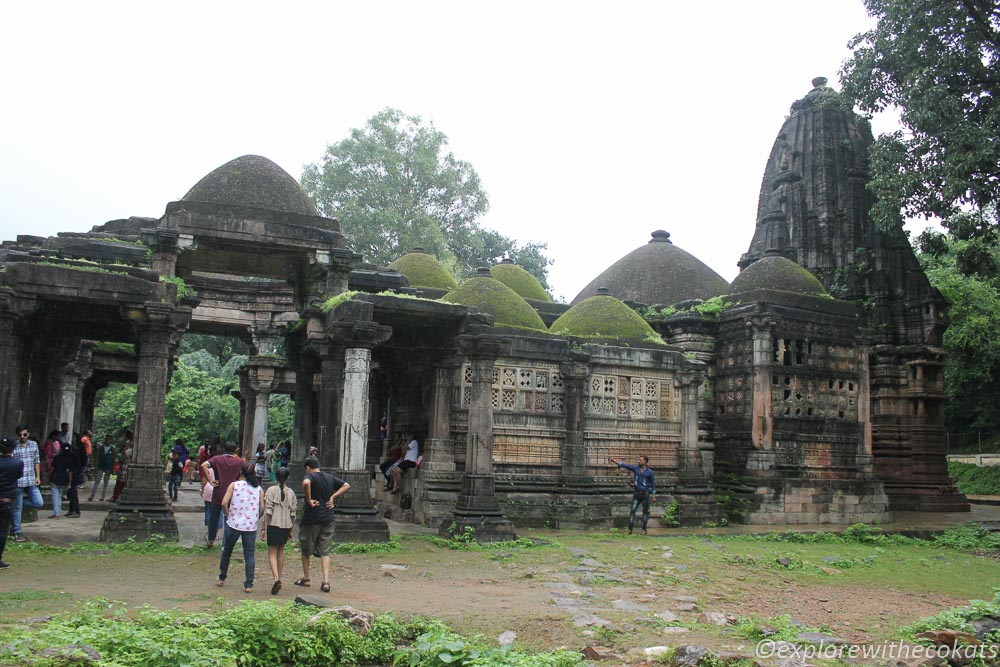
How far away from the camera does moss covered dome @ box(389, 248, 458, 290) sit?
2127cm

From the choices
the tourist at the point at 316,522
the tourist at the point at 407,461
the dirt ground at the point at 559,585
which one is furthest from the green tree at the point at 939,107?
the tourist at the point at 316,522

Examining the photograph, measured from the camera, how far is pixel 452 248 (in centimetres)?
4488

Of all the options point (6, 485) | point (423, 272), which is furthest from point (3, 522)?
point (423, 272)

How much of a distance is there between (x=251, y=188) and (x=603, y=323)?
8.56 meters

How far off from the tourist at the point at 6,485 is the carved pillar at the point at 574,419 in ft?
34.3

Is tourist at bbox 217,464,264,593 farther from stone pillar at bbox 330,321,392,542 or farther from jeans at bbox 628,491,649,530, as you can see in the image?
jeans at bbox 628,491,649,530

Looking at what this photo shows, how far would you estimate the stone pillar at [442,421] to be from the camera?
54.6 feet

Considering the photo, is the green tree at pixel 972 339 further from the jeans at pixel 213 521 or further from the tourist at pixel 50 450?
the tourist at pixel 50 450

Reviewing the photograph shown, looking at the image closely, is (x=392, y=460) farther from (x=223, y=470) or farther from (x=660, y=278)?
(x=660, y=278)

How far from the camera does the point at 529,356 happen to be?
58.2ft

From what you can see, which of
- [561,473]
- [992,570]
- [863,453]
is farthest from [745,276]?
[992,570]

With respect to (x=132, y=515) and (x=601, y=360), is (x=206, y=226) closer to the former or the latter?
(x=132, y=515)

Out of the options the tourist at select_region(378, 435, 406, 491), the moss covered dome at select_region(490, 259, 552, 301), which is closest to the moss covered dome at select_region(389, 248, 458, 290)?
the moss covered dome at select_region(490, 259, 552, 301)

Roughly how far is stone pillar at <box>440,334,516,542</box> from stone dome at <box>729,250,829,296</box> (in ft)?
33.2
